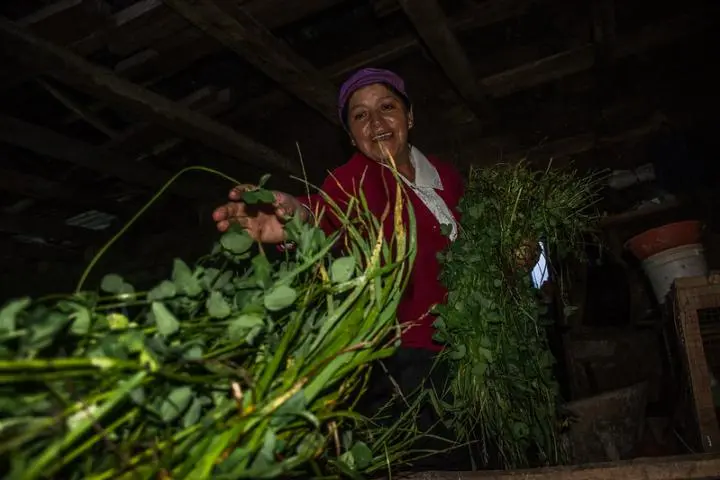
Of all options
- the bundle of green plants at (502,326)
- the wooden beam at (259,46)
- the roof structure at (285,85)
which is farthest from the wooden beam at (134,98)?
the bundle of green plants at (502,326)

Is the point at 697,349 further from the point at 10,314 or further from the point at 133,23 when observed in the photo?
the point at 133,23

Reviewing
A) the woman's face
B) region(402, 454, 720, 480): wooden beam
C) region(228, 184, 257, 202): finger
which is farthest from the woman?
region(402, 454, 720, 480): wooden beam

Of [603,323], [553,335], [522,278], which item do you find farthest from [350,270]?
[603,323]

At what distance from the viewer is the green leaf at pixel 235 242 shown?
3.01ft

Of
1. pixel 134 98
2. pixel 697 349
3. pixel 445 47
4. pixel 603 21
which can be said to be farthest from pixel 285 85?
pixel 697 349

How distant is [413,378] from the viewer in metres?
1.71

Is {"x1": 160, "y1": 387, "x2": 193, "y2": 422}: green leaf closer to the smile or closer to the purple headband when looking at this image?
the smile

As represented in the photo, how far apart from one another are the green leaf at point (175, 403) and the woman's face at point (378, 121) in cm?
151

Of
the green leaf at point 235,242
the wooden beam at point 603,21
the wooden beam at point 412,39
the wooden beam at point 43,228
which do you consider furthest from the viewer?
the wooden beam at point 43,228

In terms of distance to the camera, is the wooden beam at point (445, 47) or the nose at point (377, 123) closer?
the nose at point (377, 123)

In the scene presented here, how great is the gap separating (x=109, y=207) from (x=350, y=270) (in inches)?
175

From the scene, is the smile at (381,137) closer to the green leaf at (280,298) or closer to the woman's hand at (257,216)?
the woman's hand at (257,216)

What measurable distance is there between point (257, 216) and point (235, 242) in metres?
0.35

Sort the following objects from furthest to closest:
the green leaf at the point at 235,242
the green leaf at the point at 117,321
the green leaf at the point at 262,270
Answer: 1. the green leaf at the point at 235,242
2. the green leaf at the point at 262,270
3. the green leaf at the point at 117,321
